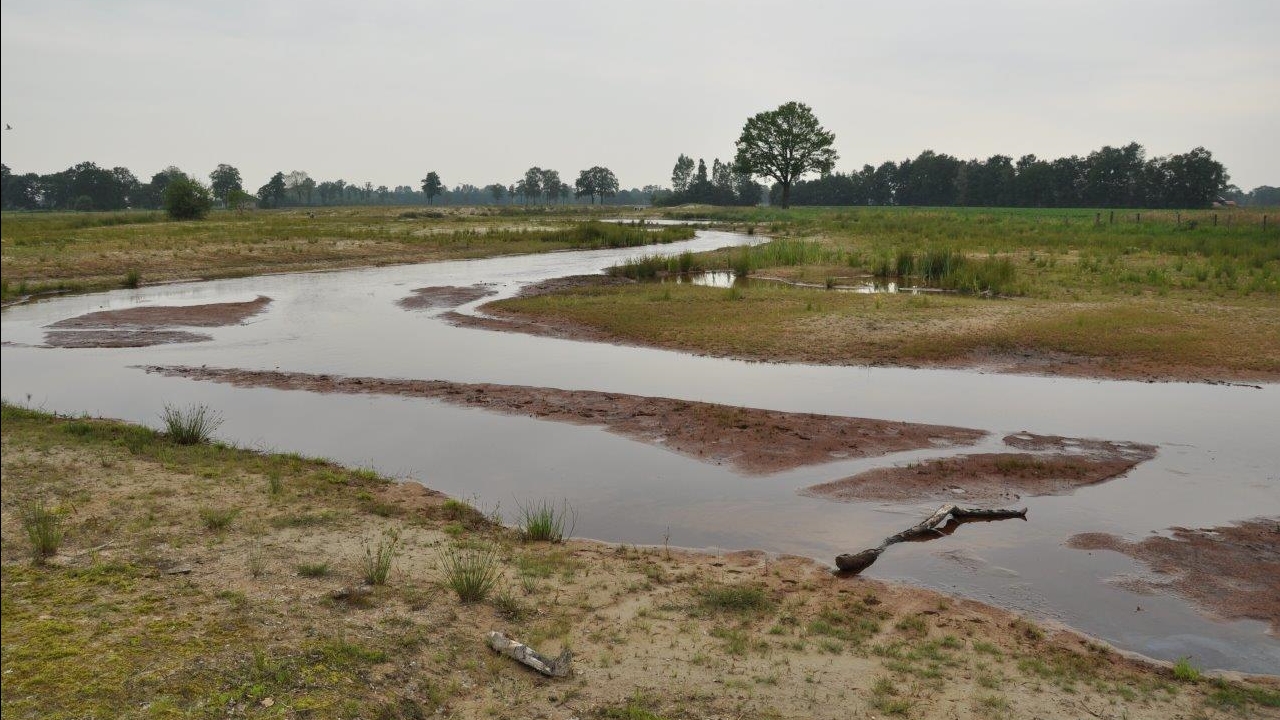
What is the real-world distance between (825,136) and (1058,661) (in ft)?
300

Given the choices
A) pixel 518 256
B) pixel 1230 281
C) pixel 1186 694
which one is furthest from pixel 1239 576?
pixel 518 256

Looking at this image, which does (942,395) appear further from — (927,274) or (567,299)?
(927,274)

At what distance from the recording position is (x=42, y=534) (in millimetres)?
6672

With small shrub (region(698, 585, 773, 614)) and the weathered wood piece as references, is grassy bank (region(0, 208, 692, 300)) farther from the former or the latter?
small shrub (region(698, 585, 773, 614))

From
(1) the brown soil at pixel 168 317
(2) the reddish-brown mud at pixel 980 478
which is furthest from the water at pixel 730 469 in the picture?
(1) the brown soil at pixel 168 317

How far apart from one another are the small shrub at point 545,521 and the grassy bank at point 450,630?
67 mm

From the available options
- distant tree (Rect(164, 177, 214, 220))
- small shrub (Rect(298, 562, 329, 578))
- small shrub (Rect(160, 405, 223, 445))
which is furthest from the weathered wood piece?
distant tree (Rect(164, 177, 214, 220))

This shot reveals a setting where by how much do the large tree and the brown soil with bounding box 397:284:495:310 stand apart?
67.5 metres

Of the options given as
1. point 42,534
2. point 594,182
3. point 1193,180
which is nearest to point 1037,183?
point 1193,180

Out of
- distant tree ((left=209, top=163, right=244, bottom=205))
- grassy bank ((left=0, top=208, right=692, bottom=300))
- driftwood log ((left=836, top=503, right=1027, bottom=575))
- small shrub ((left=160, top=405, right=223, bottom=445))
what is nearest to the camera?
driftwood log ((left=836, top=503, right=1027, bottom=575))

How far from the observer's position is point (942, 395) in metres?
15.8

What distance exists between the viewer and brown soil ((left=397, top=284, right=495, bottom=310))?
2806 centimetres

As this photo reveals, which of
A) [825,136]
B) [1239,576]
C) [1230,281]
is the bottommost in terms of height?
[1239,576]

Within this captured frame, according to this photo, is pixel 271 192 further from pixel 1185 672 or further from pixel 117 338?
pixel 1185 672
